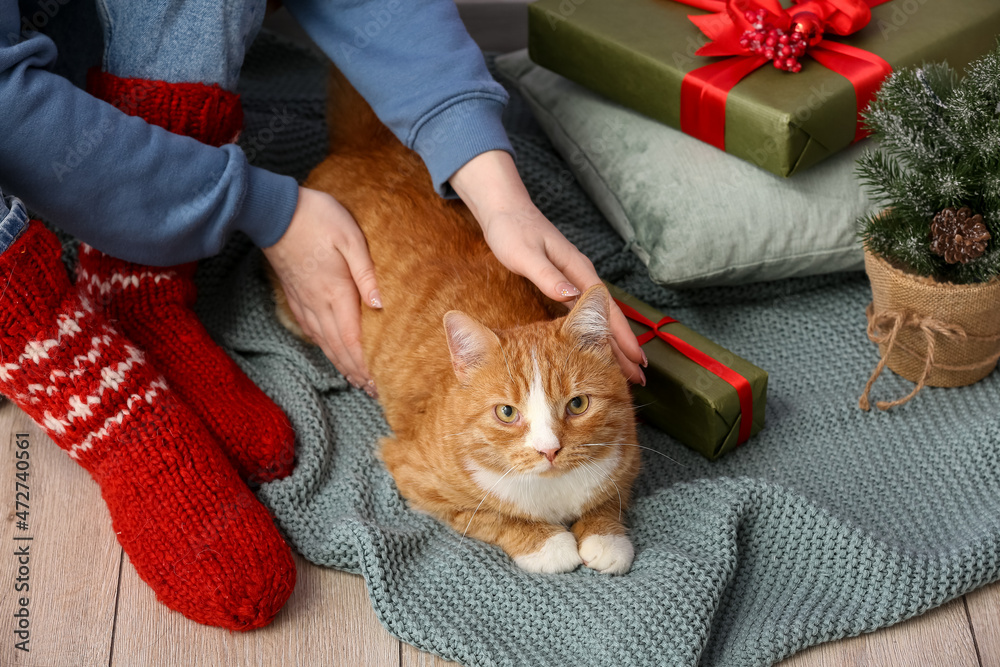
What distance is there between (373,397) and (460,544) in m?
0.33

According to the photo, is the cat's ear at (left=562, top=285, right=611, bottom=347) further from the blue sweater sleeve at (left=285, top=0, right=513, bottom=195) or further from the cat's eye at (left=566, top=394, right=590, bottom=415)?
the blue sweater sleeve at (left=285, top=0, right=513, bottom=195)

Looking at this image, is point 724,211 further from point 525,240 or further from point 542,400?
point 542,400

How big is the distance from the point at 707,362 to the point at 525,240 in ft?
1.04

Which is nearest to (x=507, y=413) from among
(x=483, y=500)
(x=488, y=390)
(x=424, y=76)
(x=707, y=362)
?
(x=488, y=390)

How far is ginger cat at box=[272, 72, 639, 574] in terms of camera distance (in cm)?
106

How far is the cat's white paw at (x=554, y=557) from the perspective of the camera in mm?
1141

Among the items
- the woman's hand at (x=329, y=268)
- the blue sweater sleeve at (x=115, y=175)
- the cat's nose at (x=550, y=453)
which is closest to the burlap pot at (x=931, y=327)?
the cat's nose at (x=550, y=453)

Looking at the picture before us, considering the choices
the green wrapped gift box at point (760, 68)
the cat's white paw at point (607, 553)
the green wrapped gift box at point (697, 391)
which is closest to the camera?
the cat's white paw at point (607, 553)

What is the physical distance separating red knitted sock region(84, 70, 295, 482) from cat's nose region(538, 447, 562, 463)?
437mm

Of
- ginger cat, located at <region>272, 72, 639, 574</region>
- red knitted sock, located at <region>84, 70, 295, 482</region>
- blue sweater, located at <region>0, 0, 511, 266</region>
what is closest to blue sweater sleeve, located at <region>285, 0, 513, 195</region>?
blue sweater, located at <region>0, 0, 511, 266</region>

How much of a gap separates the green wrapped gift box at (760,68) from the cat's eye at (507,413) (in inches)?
24.8

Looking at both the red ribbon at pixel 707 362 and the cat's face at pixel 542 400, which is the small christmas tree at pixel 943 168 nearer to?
the red ribbon at pixel 707 362

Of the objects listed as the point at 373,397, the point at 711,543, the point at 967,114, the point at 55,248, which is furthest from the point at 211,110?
the point at 967,114

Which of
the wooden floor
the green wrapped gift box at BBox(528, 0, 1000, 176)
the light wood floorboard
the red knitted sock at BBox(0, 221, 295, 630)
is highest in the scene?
the green wrapped gift box at BBox(528, 0, 1000, 176)
